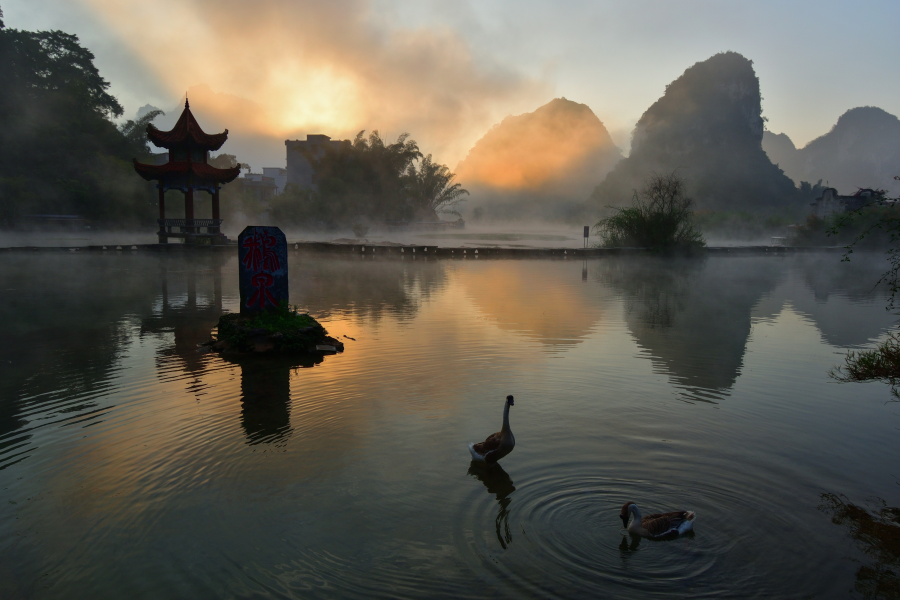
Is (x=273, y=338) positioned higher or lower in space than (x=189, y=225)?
lower

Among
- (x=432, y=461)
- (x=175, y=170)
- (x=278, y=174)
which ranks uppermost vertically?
(x=278, y=174)

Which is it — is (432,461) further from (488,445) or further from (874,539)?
(874,539)

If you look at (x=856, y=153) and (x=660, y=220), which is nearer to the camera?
(x=660, y=220)

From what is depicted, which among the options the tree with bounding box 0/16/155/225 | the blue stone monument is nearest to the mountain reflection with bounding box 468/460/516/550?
the blue stone monument

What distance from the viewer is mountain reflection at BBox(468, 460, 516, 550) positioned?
4.74 m

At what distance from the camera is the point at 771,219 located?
64.1m

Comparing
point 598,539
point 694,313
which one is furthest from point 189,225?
point 598,539

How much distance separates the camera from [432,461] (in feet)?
19.6

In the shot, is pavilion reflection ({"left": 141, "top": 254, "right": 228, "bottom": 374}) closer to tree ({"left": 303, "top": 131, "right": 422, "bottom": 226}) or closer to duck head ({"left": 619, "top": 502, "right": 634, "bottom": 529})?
duck head ({"left": 619, "top": 502, "right": 634, "bottom": 529})

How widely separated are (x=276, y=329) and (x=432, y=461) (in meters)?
5.77

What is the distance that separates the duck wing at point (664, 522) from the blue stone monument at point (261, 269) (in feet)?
29.3

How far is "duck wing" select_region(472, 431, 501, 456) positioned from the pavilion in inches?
1195

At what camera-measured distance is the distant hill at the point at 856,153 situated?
130125 millimetres

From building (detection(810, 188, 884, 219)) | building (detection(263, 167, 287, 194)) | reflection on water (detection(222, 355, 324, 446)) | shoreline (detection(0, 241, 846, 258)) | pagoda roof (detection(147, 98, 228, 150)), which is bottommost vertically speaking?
reflection on water (detection(222, 355, 324, 446))
